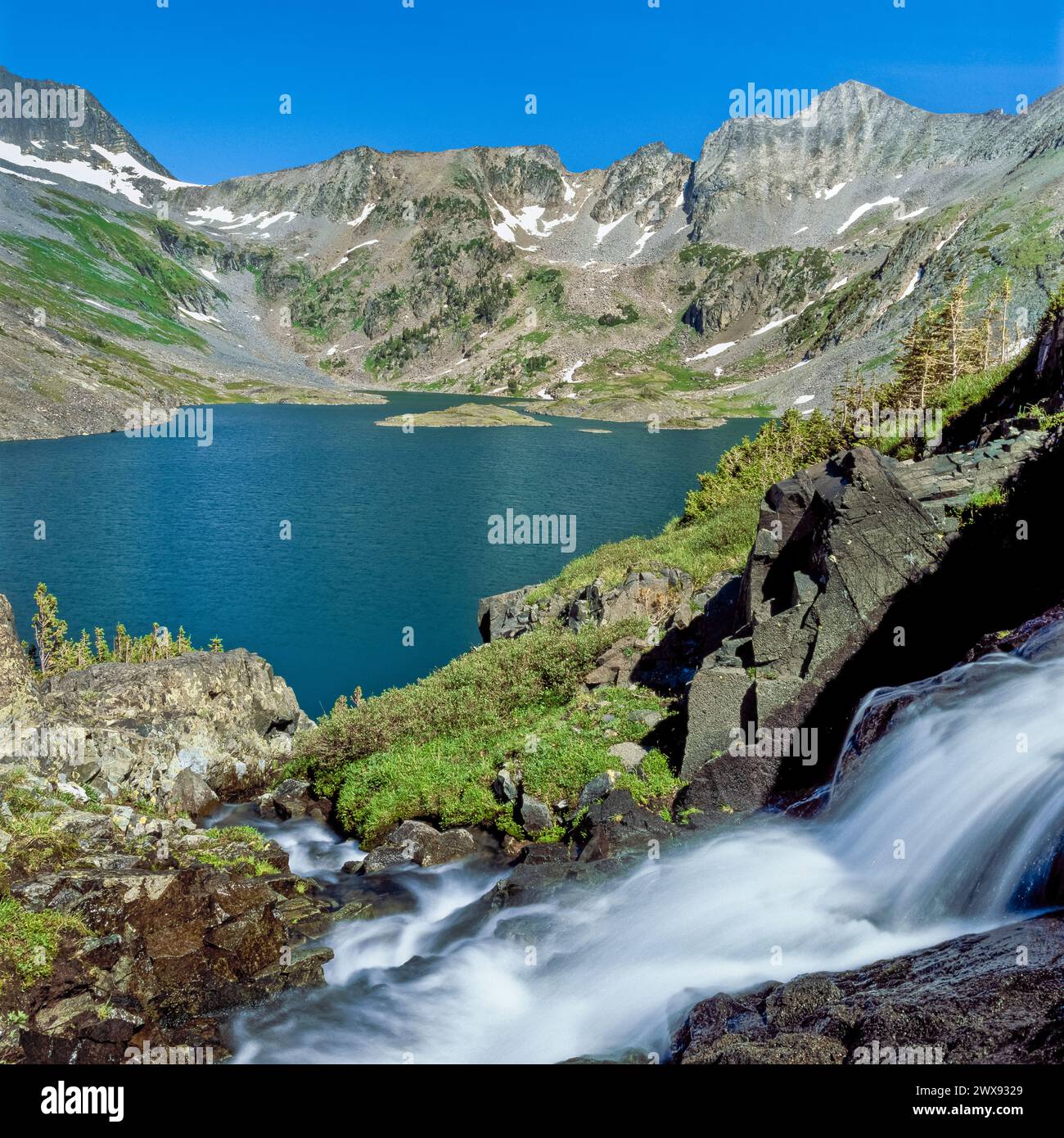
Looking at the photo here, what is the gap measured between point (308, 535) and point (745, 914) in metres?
60.8

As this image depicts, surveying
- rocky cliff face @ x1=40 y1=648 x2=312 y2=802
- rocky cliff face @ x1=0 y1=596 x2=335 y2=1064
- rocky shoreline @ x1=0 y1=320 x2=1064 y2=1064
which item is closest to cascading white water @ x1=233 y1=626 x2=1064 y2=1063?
rocky shoreline @ x1=0 y1=320 x2=1064 y2=1064

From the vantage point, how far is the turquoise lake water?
4572 cm

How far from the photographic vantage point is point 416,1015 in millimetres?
12867

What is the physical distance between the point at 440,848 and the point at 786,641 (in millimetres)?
9603

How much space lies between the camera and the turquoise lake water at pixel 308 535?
45719 millimetres

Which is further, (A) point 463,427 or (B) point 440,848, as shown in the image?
(A) point 463,427

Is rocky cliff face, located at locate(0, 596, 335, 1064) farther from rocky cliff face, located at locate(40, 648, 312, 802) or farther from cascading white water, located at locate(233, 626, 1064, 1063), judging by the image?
cascading white water, located at locate(233, 626, 1064, 1063)

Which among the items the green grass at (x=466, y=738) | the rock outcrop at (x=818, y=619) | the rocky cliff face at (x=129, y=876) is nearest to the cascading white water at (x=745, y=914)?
the rocky cliff face at (x=129, y=876)

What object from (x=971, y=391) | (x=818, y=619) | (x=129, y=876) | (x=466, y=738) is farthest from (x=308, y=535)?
(x=818, y=619)

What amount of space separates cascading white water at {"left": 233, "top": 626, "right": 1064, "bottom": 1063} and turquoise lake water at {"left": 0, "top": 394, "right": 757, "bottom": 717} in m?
25.6

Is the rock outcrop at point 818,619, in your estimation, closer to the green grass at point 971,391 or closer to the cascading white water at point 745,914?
the cascading white water at point 745,914
